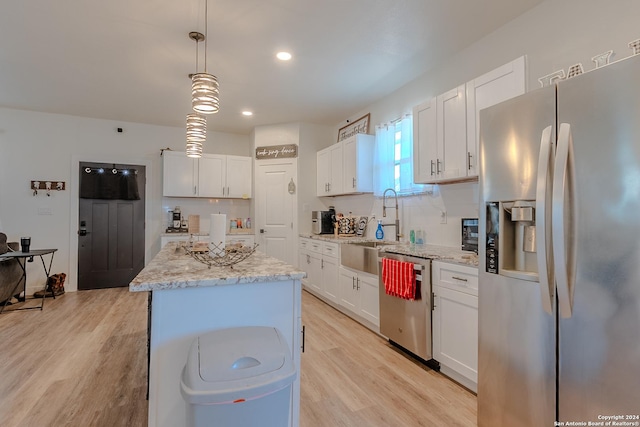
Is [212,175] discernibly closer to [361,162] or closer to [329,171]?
[329,171]

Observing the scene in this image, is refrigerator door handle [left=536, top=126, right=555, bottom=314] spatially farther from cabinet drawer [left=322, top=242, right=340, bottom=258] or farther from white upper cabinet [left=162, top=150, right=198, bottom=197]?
white upper cabinet [left=162, top=150, right=198, bottom=197]

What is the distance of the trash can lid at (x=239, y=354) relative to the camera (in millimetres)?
984

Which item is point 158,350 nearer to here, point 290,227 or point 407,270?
point 407,270

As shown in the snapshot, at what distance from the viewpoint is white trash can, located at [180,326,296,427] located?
934 mm

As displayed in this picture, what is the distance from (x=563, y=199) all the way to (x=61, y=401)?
10.3ft

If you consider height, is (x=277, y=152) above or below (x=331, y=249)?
above

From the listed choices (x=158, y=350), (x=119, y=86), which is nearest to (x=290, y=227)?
(x=119, y=86)

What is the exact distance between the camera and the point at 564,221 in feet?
4.42

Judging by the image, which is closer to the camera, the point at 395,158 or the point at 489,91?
the point at 489,91

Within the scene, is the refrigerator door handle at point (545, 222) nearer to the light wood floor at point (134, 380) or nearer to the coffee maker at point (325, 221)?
the light wood floor at point (134, 380)

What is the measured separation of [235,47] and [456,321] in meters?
3.05

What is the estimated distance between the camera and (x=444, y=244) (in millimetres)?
3166

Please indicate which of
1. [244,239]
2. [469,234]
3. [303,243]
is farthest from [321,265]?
[469,234]

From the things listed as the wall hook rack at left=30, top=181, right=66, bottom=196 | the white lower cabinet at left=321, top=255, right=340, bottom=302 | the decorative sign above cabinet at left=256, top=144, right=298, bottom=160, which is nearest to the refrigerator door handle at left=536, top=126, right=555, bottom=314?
the white lower cabinet at left=321, top=255, right=340, bottom=302
